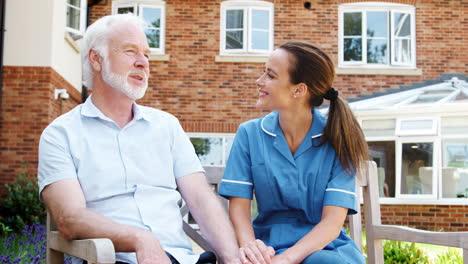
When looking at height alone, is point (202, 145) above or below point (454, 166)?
above

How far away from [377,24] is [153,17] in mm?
4999

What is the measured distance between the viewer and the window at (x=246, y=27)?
12.3 meters

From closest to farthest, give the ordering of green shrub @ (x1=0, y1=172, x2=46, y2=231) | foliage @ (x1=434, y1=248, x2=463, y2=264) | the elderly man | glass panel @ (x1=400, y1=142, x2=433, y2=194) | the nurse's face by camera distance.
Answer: the elderly man < the nurse's face < foliage @ (x1=434, y1=248, x2=463, y2=264) < green shrub @ (x1=0, y1=172, x2=46, y2=231) < glass panel @ (x1=400, y1=142, x2=433, y2=194)

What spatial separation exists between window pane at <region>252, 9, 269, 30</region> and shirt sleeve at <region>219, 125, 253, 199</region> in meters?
9.83

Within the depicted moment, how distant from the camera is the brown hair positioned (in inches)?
109

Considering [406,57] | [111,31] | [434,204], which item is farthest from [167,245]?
[406,57]

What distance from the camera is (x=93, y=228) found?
234 centimetres

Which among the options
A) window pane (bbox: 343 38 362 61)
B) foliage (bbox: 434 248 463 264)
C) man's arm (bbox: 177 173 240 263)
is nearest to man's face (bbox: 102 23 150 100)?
man's arm (bbox: 177 173 240 263)

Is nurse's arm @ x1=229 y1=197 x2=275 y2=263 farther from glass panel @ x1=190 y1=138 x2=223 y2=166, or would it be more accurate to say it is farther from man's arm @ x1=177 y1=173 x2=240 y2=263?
glass panel @ x1=190 y1=138 x2=223 y2=166

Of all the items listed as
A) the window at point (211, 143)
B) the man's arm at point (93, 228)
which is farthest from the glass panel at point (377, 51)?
the man's arm at point (93, 228)

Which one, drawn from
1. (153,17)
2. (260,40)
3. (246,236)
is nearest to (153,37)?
(153,17)

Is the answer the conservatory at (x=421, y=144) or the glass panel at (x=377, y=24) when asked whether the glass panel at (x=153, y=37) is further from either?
the glass panel at (x=377, y=24)

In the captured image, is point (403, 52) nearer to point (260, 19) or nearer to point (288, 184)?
Result: point (260, 19)

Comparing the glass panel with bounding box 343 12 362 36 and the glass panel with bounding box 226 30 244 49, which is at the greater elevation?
the glass panel with bounding box 343 12 362 36
